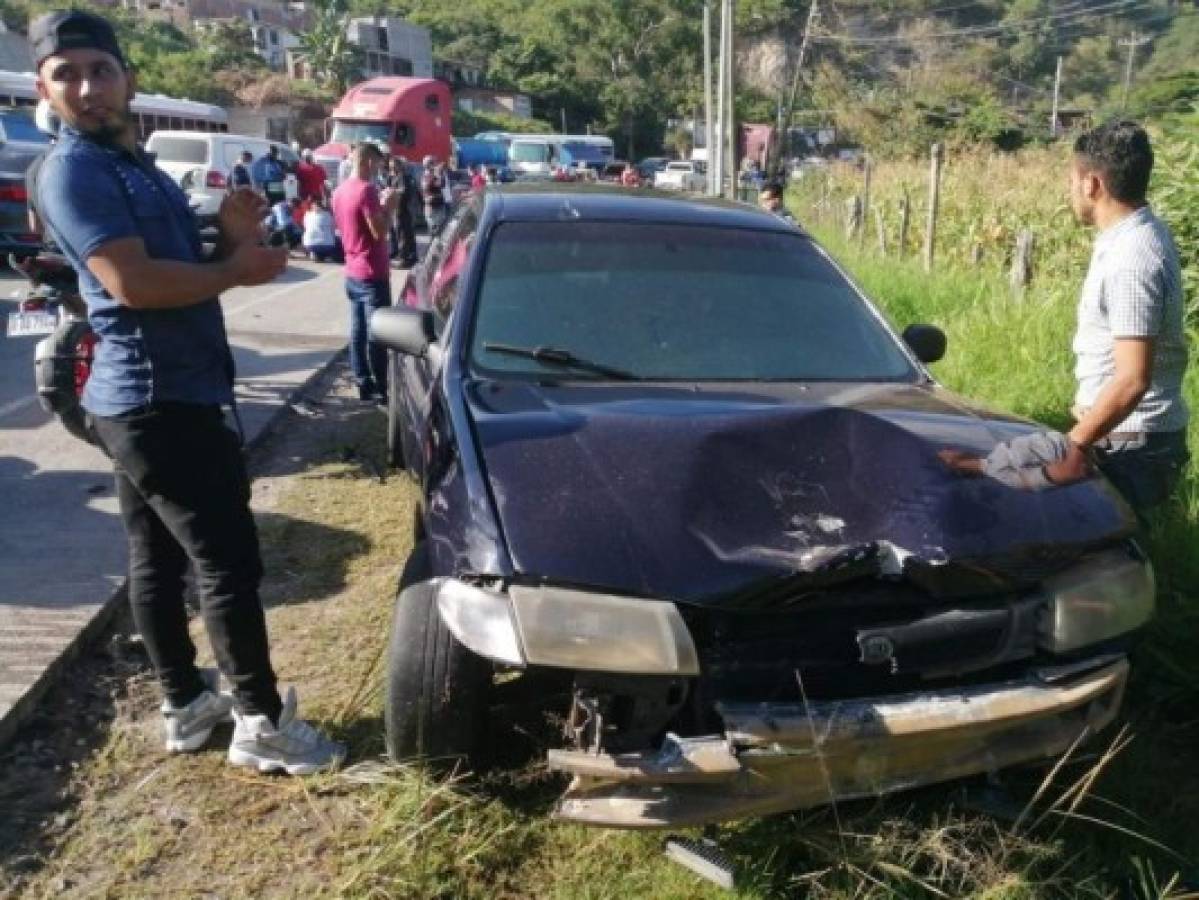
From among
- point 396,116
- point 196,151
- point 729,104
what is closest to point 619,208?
point 196,151

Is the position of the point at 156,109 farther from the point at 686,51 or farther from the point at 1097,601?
the point at 686,51

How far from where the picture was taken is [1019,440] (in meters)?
2.77

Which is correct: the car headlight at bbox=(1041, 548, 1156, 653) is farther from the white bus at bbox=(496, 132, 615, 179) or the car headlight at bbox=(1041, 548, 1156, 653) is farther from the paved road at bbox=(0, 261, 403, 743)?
the white bus at bbox=(496, 132, 615, 179)

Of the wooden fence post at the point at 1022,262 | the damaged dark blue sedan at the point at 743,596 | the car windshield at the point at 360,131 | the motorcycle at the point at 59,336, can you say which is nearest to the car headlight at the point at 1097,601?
the damaged dark blue sedan at the point at 743,596

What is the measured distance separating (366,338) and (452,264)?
303cm

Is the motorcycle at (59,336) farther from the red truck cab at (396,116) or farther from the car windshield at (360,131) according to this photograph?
the car windshield at (360,131)

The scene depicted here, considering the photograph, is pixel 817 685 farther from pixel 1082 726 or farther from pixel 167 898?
pixel 167 898

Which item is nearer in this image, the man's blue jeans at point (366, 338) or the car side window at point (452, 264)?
the car side window at point (452, 264)

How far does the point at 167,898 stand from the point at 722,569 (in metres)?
1.50

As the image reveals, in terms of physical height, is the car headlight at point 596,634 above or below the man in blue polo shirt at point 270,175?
below

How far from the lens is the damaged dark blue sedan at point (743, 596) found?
84.9 inches

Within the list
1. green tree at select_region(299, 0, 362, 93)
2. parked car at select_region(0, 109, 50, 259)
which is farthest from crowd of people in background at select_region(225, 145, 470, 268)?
green tree at select_region(299, 0, 362, 93)

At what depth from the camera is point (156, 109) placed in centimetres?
2575

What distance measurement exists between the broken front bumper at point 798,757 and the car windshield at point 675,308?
1292 mm
